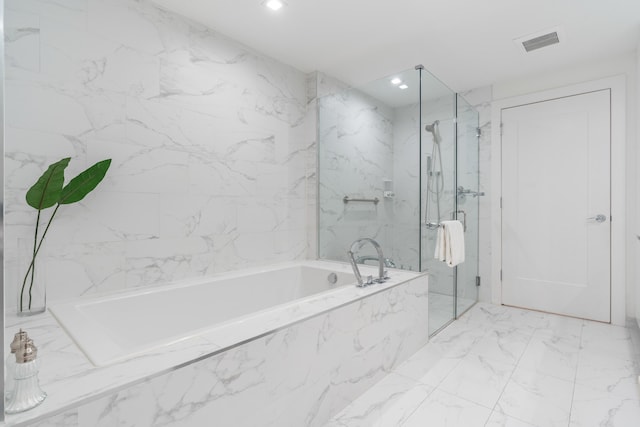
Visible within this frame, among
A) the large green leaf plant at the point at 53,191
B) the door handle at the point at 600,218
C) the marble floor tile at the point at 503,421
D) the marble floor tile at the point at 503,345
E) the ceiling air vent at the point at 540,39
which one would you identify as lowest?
the marble floor tile at the point at 503,421

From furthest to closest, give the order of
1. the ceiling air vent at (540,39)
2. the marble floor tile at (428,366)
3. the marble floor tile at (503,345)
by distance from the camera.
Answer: the ceiling air vent at (540,39) → the marble floor tile at (503,345) → the marble floor tile at (428,366)

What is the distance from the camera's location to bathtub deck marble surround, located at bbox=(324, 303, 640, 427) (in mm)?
1560

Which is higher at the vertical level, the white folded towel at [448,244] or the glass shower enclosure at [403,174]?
the glass shower enclosure at [403,174]

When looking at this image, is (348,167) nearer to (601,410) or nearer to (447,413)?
(447,413)

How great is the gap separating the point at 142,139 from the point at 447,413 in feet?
7.30

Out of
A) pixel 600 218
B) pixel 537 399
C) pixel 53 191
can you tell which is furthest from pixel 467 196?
pixel 53 191

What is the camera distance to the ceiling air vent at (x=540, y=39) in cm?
232

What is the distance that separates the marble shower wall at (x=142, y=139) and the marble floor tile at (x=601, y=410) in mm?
2109

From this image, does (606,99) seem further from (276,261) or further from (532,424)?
(276,261)

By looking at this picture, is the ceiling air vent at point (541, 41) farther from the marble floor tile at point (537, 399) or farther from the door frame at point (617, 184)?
the marble floor tile at point (537, 399)

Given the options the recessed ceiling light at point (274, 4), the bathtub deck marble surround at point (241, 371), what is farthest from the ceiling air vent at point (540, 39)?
the bathtub deck marble surround at point (241, 371)

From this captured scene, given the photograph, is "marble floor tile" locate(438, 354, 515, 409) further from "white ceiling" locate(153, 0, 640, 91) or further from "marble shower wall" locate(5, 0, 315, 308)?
"white ceiling" locate(153, 0, 640, 91)

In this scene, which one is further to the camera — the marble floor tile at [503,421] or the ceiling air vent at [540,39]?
the ceiling air vent at [540,39]

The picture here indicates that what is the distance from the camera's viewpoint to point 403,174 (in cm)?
278
